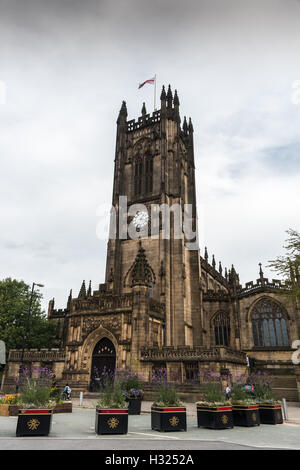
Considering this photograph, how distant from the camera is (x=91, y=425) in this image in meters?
12.2

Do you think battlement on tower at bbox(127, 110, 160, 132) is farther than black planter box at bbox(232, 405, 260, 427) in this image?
Yes

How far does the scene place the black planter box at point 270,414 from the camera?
41.3 ft

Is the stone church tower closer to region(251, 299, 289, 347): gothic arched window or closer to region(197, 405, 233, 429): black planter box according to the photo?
region(251, 299, 289, 347): gothic arched window

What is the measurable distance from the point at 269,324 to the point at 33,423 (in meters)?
33.5

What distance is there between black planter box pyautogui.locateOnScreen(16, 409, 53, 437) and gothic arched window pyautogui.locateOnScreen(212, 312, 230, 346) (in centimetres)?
3290

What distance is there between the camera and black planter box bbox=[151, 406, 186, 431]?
1048 cm

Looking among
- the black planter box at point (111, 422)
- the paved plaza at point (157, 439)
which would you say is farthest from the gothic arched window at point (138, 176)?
the black planter box at point (111, 422)

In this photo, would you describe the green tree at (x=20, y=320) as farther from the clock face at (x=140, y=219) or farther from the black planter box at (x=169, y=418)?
the black planter box at (x=169, y=418)

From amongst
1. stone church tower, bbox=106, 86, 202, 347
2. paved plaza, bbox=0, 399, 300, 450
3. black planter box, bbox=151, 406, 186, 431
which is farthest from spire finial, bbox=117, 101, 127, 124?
black planter box, bbox=151, 406, 186, 431

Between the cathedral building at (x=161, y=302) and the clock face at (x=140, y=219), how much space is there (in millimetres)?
154
